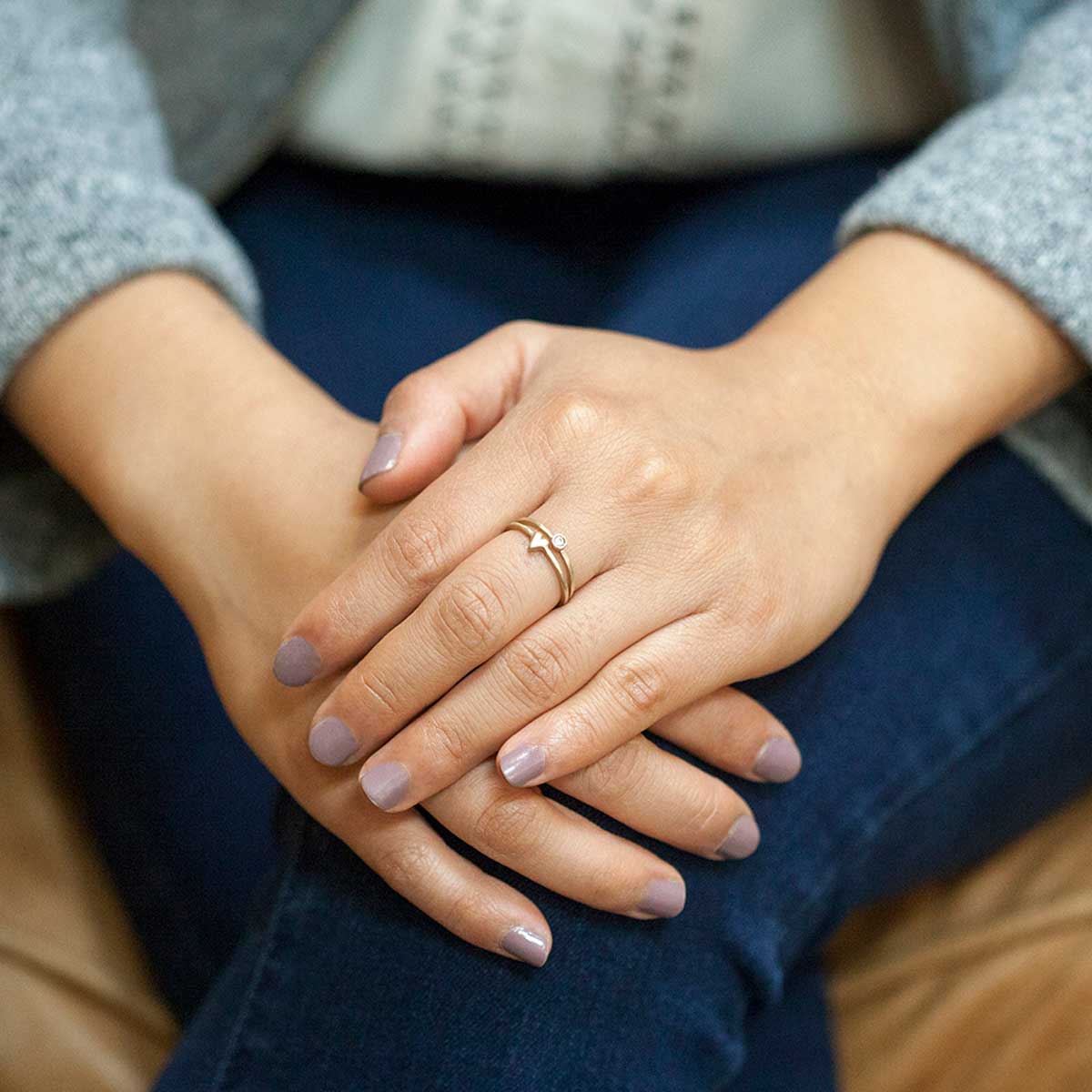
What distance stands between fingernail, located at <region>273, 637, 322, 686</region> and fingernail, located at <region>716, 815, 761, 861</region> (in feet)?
0.73

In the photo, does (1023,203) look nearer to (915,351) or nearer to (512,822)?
(915,351)

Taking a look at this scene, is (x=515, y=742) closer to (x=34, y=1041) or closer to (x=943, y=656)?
Answer: (x=943, y=656)

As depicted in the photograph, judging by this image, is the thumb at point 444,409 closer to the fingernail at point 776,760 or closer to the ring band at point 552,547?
the ring band at point 552,547

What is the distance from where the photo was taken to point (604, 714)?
1.69 feet

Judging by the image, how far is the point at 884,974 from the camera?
770mm

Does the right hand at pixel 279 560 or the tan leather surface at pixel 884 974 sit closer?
the right hand at pixel 279 560

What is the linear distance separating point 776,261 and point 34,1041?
0.72 m

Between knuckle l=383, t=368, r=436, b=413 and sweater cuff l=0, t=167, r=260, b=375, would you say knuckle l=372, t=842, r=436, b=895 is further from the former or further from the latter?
sweater cuff l=0, t=167, r=260, b=375

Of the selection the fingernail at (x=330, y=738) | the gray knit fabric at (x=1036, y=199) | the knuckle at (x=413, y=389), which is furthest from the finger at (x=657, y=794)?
the gray knit fabric at (x=1036, y=199)

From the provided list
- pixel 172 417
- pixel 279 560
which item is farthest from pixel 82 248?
pixel 279 560

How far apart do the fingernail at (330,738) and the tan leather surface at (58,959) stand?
0.35m

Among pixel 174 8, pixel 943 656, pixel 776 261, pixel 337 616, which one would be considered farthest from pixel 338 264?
pixel 943 656

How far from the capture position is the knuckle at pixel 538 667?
0.51m

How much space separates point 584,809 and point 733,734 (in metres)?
0.08
